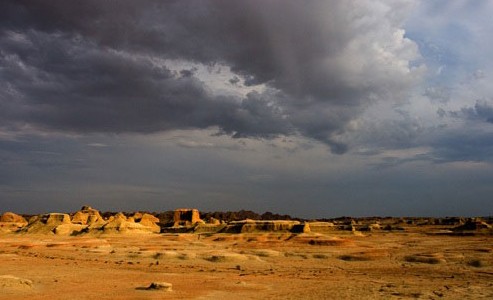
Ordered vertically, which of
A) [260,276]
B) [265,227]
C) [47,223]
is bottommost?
[260,276]

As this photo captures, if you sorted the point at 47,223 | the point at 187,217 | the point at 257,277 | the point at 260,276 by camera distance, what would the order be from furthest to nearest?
the point at 187,217 → the point at 47,223 → the point at 260,276 → the point at 257,277

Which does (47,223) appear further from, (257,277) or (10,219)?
(257,277)

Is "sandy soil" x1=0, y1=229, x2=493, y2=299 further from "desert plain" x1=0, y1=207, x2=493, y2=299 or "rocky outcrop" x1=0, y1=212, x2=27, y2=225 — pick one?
"rocky outcrop" x1=0, y1=212, x2=27, y2=225

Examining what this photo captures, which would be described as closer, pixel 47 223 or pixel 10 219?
pixel 47 223

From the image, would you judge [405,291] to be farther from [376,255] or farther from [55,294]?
[376,255]

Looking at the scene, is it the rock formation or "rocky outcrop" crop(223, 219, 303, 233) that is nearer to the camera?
"rocky outcrop" crop(223, 219, 303, 233)

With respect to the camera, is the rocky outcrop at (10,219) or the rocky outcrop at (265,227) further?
the rocky outcrop at (10,219)

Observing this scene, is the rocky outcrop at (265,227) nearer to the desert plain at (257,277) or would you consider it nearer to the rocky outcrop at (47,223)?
the desert plain at (257,277)

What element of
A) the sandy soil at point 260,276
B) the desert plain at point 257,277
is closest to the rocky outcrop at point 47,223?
the desert plain at point 257,277

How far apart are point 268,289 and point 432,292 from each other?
1192cm

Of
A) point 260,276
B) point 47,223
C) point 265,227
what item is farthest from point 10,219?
point 260,276

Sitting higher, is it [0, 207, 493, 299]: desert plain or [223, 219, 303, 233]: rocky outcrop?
[223, 219, 303, 233]: rocky outcrop

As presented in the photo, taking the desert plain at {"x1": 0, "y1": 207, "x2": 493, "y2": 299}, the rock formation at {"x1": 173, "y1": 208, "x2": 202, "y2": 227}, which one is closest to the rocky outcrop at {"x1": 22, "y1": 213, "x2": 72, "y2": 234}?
the rock formation at {"x1": 173, "y1": 208, "x2": 202, "y2": 227}

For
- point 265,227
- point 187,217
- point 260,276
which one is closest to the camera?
point 260,276
